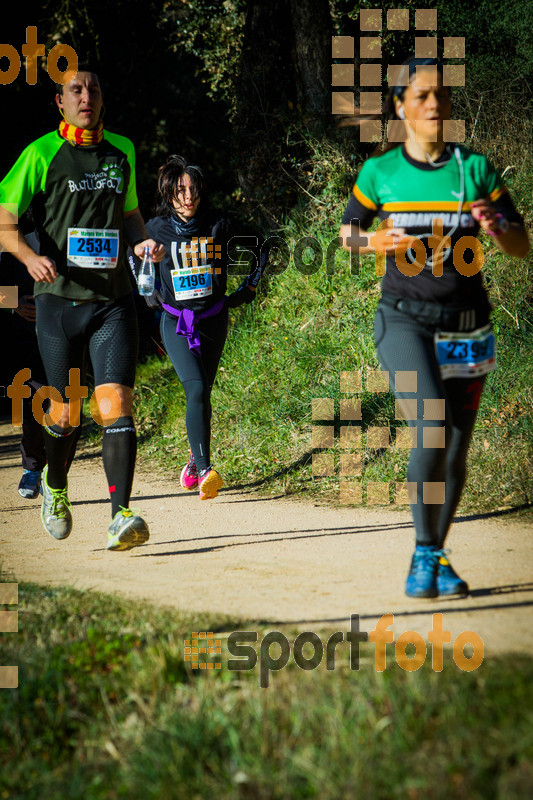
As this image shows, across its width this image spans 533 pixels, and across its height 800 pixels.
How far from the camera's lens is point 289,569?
15.8 feet

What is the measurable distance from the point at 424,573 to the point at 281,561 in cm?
128

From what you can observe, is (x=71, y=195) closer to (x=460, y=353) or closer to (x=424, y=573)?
(x=460, y=353)

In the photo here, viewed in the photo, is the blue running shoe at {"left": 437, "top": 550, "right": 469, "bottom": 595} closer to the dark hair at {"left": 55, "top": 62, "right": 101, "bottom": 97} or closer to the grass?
the grass

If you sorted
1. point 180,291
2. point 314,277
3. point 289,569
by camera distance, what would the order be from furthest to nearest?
point 314,277, point 180,291, point 289,569

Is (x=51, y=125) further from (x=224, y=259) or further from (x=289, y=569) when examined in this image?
(x=289, y=569)

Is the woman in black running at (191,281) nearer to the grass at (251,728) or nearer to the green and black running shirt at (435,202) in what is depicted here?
the green and black running shirt at (435,202)

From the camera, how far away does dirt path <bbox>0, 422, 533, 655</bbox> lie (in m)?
3.77

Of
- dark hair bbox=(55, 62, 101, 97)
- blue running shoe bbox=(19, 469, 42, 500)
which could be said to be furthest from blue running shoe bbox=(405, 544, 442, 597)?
blue running shoe bbox=(19, 469, 42, 500)

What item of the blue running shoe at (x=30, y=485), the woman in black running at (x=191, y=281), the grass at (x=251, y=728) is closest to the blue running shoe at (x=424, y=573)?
the grass at (x=251, y=728)

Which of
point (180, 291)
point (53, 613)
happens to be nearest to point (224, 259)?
point (180, 291)

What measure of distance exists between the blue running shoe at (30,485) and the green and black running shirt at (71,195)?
2.85m

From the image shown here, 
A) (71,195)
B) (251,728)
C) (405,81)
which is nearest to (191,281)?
(71,195)

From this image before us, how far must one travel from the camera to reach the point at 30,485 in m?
7.52

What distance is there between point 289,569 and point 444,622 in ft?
4.63
